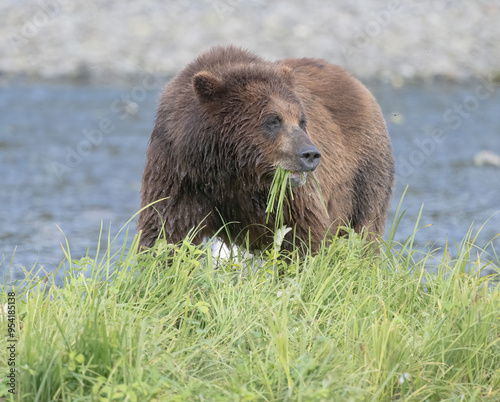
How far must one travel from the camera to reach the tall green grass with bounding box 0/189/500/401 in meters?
3.47

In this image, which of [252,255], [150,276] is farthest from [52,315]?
[252,255]

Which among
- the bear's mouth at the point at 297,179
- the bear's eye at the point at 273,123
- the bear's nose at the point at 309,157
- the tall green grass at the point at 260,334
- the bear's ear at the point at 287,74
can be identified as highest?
the bear's ear at the point at 287,74

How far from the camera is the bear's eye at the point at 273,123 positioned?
16.1 feet

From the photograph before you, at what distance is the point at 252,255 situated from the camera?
518cm

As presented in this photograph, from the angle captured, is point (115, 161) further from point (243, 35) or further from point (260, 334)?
point (260, 334)

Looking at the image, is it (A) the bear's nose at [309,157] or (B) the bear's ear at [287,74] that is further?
(B) the bear's ear at [287,74]

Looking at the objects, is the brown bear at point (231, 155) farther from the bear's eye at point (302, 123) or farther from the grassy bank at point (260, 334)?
the grassy bank at point (260, 334)

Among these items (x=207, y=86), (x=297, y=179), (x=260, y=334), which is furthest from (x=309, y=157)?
(x=260, y=334)

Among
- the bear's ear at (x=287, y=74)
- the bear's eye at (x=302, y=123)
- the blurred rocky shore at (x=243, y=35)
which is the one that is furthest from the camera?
the blurred rocky shore at (x=243, y=35)

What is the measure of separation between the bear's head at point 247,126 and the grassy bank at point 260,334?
56cm

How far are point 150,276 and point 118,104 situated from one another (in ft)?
49.4

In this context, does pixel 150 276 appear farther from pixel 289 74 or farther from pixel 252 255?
pixel 289 74

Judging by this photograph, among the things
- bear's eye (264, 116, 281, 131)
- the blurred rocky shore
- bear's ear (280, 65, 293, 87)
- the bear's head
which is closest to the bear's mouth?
the bear's head

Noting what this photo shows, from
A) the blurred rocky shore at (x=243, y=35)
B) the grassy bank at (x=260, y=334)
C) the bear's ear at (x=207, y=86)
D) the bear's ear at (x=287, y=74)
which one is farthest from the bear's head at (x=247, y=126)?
the blurred rocky shore at (x=243, y=35)
